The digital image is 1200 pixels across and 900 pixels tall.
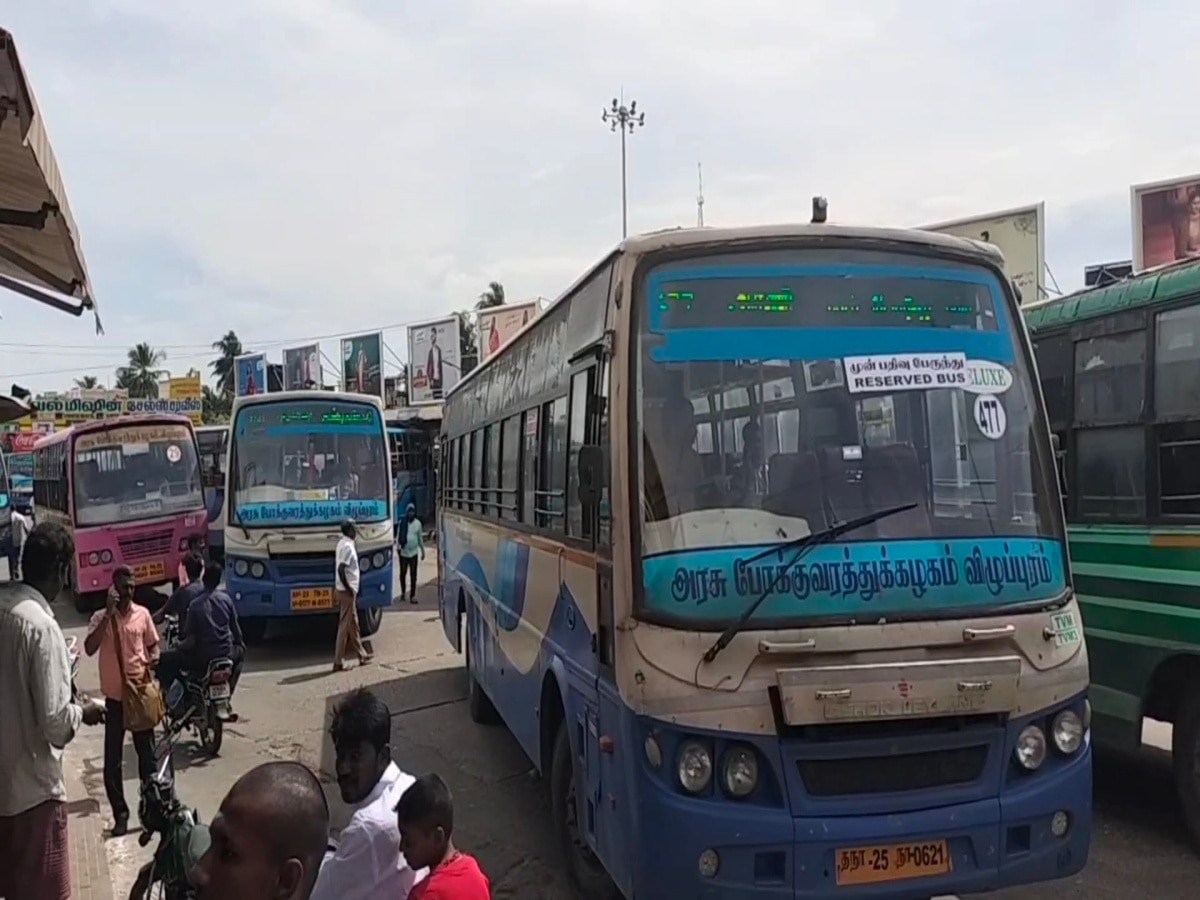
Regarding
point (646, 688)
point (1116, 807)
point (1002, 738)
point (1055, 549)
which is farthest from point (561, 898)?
point (1116, 807)

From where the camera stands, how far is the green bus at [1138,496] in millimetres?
5773

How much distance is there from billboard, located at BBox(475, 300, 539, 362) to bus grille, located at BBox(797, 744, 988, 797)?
32.3m

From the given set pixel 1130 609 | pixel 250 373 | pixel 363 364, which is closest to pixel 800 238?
pixel 1130 609

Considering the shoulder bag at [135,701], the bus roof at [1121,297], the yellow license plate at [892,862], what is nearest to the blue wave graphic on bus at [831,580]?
the yellow license plate at [892,862]

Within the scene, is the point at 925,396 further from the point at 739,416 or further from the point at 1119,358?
the point at 1119,358

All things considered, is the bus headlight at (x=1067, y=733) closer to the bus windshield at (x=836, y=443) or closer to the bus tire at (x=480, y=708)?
the bus windshield at (x=836, y=443)

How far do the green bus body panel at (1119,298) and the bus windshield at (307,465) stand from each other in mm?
8568

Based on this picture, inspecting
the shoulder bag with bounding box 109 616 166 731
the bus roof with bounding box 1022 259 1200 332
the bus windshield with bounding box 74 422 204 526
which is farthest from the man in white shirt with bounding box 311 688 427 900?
the bus windshield with bounding box 74 422 204 526

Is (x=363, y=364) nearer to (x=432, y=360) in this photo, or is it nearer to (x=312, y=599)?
(x=432, y=360)

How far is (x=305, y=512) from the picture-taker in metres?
13.0

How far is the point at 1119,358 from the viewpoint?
638cm

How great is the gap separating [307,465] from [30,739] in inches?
367

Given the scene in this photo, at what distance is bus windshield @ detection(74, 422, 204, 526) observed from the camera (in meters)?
16.7

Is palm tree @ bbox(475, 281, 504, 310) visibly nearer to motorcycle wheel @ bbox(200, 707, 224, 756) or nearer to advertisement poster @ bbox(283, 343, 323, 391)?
advertisement poster @ bbox(283, 343, 323, 391)
